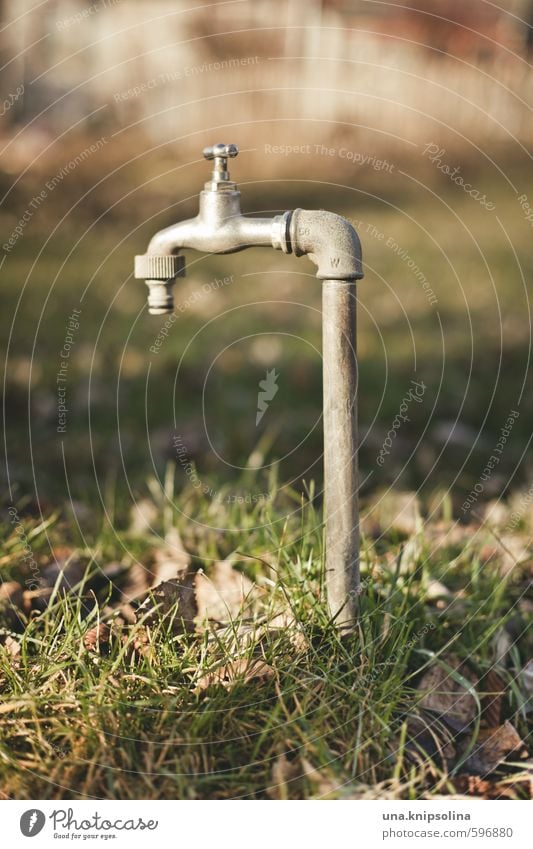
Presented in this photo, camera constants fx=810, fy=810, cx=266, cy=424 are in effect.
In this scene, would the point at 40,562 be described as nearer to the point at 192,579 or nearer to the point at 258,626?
the point at 192,579

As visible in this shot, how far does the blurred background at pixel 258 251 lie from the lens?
386 cm

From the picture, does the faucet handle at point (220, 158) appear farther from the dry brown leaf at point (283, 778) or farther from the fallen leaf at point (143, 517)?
the dry brown leaf at point (283, 778)

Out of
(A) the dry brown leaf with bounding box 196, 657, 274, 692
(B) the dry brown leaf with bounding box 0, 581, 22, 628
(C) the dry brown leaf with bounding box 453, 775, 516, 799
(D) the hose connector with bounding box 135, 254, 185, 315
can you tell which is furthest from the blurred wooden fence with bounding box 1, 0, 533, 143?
(C) the dry brown leaf with bounding box 453, 775, 516, 799

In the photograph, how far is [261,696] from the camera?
6.44ft

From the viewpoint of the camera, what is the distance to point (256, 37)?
35.1ft

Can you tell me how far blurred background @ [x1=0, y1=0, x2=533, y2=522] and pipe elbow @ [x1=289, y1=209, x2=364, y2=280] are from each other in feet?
2.72

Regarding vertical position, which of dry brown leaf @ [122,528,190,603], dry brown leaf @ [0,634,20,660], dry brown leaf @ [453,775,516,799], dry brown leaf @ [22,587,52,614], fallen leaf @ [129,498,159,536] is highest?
fallen leaf @ [129,498,159,536]

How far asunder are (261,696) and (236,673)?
8 centimetres

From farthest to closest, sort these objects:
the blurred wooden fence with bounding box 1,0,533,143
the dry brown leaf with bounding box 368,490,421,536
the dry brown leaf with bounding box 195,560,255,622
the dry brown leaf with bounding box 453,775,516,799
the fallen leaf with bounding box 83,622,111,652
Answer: the blurred wooden fence with bounding box 1,0,533,143
the dry brown leaf with bounding box 368,490,421,536
the dry brown leaf with bounding box 195,560,255,622
the fallen leaf with bounding box 83,622,111,652
the dry brown leaf with bounding box 453,775,516,799

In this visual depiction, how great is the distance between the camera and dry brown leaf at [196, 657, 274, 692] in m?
1.97

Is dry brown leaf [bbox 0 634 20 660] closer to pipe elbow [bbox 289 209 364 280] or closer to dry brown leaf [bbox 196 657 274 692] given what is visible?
dry brown leaf [bbox 196 657 274 692]

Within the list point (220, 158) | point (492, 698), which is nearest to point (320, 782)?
point (492, 698)

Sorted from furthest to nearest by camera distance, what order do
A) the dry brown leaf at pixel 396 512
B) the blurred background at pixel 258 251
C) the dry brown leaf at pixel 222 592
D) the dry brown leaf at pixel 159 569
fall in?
the blurred background at pixel 258 251, the dry brown leaf at pixel 396 512, the dry brown leaf at pixel 159 569, the dry brown leaf at pixel 222 592

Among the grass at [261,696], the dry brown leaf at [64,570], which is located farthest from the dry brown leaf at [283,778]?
the dry brown leaf at [64,570]
